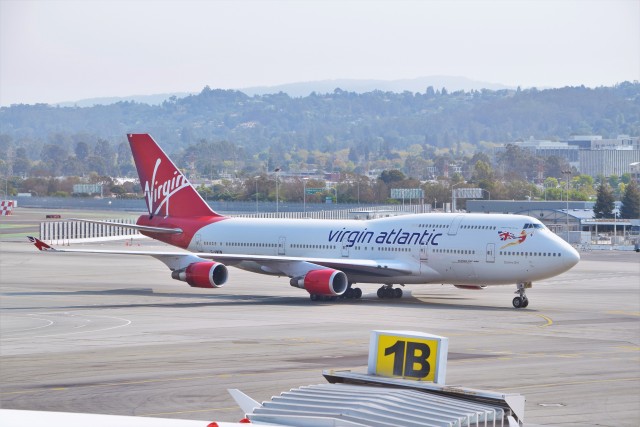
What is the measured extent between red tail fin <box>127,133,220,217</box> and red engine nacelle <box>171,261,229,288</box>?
8.25 metres

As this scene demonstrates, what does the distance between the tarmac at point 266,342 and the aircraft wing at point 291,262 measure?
62.4 inches

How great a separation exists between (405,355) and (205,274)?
4313 cm

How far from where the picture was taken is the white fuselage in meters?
51.3

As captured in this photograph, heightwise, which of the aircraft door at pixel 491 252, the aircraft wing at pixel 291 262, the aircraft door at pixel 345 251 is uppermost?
the aircraft door at pixel 491 252

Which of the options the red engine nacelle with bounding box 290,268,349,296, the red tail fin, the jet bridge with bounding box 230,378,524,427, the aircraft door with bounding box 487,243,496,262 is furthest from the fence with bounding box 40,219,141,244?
the jet bridge with bounding box 230,378,524,427

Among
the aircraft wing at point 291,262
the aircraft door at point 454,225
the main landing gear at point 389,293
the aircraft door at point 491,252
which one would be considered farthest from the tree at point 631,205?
the aircraft door at point 491,252

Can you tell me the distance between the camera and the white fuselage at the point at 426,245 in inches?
2020

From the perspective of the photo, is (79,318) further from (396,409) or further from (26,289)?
(396,409)

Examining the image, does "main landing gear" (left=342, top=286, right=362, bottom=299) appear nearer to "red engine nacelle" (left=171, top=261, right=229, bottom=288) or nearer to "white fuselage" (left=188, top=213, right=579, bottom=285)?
"white fuselage" (left=188, top=213, right=579, bottom=285)

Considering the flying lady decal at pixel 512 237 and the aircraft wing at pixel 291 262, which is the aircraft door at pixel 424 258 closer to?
the aircraft wing at pixel 291 262

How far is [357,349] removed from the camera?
1435 inches

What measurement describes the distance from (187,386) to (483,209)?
118007mm

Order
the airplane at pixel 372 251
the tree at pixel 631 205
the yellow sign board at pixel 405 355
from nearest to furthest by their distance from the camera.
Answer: the yellow sign board at pixel 405 355 < the airplane at pixel 372 251 < the tree at pixel 631 205

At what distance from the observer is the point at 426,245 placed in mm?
53531
